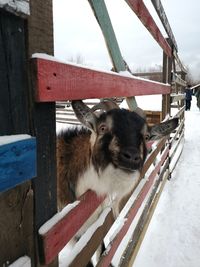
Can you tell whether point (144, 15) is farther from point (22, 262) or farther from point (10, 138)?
point (22, 262)

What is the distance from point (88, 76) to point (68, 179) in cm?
108

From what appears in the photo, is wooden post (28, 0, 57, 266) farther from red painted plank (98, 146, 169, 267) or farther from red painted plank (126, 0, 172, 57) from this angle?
red painted plank (126, 0, 172, 57)

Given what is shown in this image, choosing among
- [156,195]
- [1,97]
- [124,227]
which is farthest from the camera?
[156,195]

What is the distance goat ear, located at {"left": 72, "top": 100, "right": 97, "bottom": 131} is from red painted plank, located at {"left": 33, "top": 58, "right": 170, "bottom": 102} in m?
0.19

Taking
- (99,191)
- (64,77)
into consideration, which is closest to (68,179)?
(99,191)

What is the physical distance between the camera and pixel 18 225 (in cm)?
116

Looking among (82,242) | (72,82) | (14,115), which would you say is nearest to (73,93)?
(72,82)

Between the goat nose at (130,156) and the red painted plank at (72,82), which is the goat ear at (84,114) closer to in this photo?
the red painted plank at (72,82)

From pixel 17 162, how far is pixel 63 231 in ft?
2.02

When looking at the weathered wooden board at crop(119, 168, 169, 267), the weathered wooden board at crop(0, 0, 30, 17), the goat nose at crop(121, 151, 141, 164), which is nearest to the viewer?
the weathered wooden board at crop(0, 0, 30, 17)

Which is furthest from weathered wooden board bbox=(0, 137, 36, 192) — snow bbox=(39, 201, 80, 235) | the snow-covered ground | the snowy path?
the snowy path

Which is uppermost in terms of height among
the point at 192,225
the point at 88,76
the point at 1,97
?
the point at 88,76

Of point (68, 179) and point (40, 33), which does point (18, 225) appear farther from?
point (68, 179)

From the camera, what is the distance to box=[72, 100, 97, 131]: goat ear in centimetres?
212
